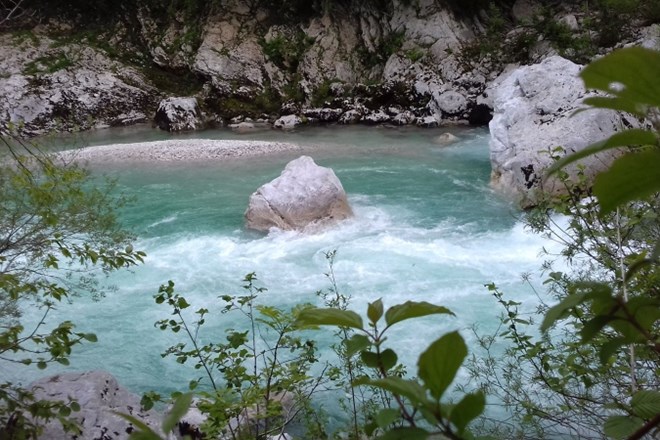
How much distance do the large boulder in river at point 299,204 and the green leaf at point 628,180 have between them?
23.9 feet

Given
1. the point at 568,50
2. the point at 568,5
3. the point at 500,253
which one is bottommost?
the point at 500,253

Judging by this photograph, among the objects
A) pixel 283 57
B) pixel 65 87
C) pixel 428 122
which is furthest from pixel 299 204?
pixel 65 87

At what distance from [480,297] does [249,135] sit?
12.1 m

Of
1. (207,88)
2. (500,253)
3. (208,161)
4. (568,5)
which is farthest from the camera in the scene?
(207,88)

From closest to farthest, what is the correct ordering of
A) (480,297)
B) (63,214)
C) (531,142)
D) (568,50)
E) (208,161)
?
1. (63,214)
2. (480,297)
3. (531,142)
4. (208,161)
5. (568,50)

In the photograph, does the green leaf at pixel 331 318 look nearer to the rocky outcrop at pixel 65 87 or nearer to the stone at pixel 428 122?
the stone at pixel 428 122

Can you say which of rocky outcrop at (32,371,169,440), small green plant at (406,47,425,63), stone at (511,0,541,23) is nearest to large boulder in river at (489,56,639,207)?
rocky outcrop at (32,371,169,440)

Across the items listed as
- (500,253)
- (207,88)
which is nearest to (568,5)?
(207,88)

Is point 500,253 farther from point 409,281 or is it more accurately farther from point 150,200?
point 150,200

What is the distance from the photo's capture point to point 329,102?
18484 millimetres

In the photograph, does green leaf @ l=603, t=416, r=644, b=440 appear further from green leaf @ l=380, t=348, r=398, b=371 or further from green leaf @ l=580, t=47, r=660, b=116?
green leaf @ l=580, t=47, r=660, b=116

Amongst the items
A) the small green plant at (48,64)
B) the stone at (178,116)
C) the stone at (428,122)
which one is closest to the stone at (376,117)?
the stone at (428,122)

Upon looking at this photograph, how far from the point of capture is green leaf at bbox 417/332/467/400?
1.22ft

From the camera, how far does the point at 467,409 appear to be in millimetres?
382
